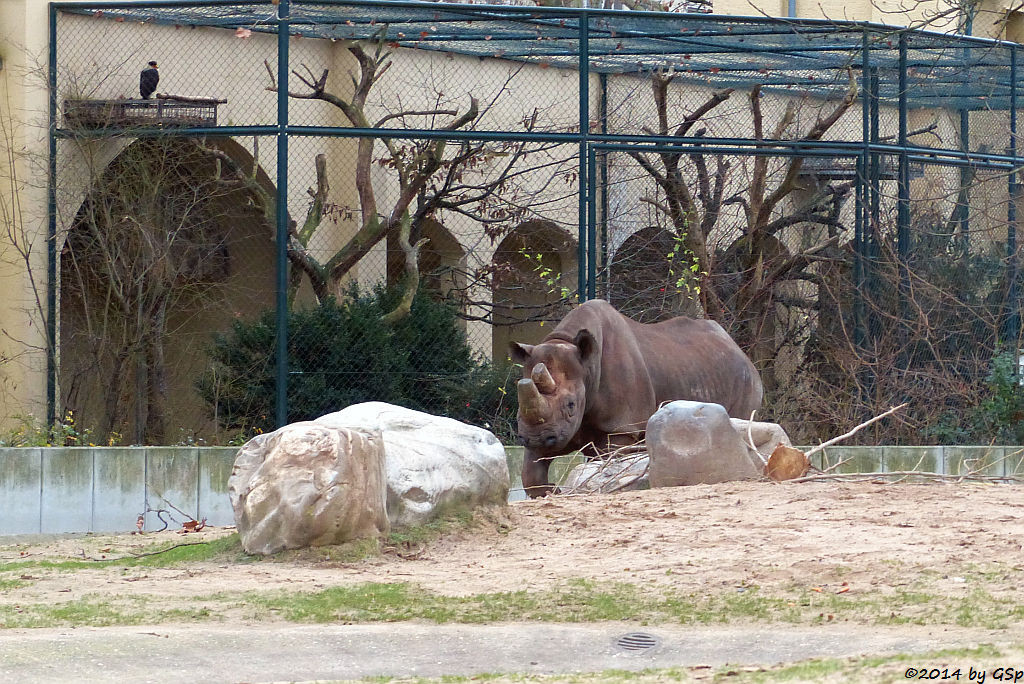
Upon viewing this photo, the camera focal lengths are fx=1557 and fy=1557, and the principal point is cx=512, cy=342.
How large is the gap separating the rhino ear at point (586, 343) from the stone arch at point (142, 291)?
423 centimetres

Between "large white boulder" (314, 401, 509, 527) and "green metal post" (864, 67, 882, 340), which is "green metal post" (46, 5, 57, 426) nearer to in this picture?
"large white boulder" (314, 401, 509, 527)

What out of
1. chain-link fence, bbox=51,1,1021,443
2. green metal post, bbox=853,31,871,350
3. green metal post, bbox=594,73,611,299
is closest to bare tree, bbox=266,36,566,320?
chain-link fence, bbox=51,1,1021,443

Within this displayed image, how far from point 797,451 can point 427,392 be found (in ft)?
15.2

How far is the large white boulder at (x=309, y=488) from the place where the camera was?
8.31 meters

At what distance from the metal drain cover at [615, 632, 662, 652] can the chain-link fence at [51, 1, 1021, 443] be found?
7109 mm

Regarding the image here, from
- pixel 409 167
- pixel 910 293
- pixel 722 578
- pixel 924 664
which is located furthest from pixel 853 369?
pixel 924 664

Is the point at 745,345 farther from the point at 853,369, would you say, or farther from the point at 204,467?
the point at 204,467

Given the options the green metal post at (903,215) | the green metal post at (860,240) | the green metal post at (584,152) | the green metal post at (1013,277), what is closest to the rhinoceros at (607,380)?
the green metal post at (584,152)

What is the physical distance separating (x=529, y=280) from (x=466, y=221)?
1155mm

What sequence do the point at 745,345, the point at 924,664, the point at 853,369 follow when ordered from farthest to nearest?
the point at 745,345, the point at 853,369, the point at 924,664

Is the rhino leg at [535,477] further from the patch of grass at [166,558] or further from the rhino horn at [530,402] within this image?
the patch of grass at [166,558]

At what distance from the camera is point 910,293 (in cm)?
1461

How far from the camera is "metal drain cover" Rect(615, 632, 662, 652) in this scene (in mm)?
6227

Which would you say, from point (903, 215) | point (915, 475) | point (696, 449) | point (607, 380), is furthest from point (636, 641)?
point (903, 215)
